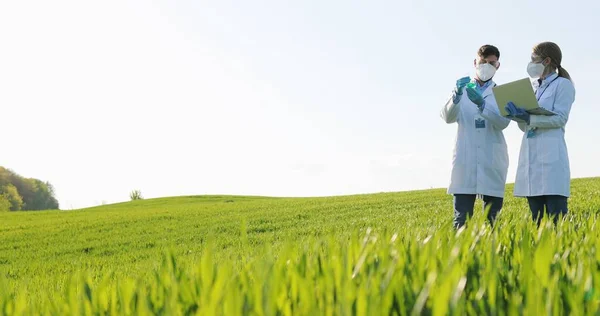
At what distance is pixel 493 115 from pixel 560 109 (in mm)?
722

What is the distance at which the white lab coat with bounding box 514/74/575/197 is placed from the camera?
21.1 feet

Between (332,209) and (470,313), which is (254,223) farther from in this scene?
(470,313)

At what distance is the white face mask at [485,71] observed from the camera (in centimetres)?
712

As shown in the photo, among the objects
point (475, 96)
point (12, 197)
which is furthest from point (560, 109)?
point (12, 197)

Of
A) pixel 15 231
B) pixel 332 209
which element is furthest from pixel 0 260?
pixel 332 209

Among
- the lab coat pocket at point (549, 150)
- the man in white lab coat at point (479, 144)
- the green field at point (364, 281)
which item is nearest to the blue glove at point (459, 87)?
the man in white lab coat at point (479, 144)

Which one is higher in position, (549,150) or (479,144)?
(479,144)

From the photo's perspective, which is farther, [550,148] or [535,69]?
[535,69]

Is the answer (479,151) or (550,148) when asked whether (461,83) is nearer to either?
(479,151)

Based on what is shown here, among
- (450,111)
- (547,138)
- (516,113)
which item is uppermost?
(450,111)

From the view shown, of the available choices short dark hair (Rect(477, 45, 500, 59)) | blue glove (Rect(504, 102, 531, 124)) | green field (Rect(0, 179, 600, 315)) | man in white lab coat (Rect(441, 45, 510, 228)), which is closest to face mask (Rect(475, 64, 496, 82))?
man in white lab coat (Rect(441, 45, 510, 228))

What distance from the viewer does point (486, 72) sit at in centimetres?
713

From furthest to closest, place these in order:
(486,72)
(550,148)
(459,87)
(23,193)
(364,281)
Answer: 1. (23,193)
2. (486,72)
3. (459,87)
4. (550,148)
5. (364,281)

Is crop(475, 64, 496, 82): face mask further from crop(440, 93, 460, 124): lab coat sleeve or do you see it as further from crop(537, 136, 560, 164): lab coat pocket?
crop(537, 136, 560, 164): lab coat pocket
